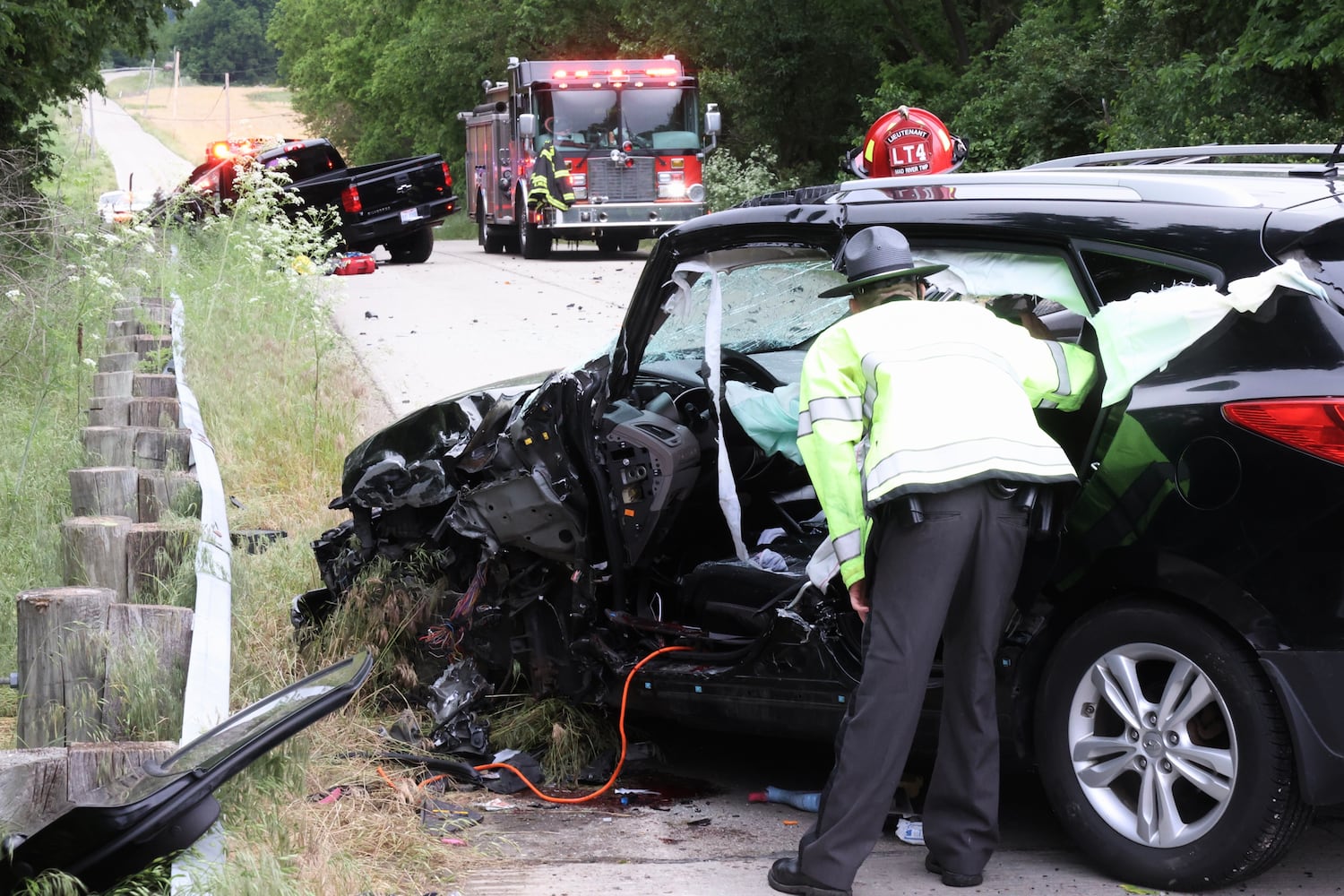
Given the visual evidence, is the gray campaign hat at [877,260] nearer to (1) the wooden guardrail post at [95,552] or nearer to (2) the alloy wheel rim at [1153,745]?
(2) the alloy wheel rim at [1153,745]

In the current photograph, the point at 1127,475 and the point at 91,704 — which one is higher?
the point at 1127,475

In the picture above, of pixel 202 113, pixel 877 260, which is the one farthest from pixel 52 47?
pixel 202 113

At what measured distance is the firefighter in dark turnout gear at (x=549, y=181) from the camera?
2191cm

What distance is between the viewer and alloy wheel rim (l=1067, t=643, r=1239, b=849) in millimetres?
3305

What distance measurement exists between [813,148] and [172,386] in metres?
25.9

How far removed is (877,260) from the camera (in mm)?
3643

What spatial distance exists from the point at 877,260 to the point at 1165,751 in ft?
4.36

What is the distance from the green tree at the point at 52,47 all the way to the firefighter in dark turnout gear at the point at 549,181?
905cm

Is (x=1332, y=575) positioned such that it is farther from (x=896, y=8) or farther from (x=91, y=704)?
(x=896, y=8)

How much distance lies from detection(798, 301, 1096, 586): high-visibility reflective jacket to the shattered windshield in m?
0.74

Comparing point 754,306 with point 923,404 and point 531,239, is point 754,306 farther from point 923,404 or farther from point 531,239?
point 531,239

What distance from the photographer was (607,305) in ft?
50.5

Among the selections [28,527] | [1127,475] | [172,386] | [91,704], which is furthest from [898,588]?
[28,527]

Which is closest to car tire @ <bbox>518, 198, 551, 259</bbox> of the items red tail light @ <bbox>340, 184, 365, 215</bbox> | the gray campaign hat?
red tail light @ <bbox>340, 184, 365, 215</bbox>
